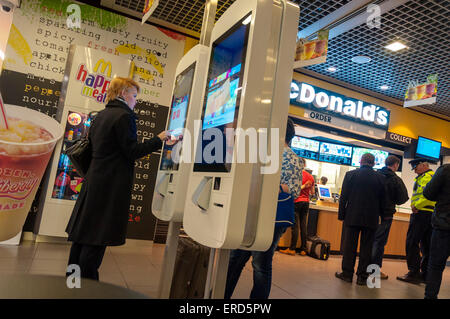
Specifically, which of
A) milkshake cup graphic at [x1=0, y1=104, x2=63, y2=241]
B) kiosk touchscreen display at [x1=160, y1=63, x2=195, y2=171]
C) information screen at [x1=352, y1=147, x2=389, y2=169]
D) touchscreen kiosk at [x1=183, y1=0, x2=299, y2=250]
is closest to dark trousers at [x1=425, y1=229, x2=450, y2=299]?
touchscreen kiosk at [x1=183, y1=0, x2=299, y2=250]

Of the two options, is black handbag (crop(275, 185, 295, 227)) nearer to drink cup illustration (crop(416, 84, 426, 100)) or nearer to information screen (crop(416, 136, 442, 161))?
drink cup illustration (crop(416, 84, 426, 100))

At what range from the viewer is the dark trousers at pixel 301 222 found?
235 inches

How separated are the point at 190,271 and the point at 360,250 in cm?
298

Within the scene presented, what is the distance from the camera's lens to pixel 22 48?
463 cm

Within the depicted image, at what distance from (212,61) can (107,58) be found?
128 inches

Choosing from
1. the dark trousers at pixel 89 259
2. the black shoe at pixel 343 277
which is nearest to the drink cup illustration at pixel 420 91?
the black shoe at pixel 343 277

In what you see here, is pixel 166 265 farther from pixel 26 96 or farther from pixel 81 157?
pixel 26 96

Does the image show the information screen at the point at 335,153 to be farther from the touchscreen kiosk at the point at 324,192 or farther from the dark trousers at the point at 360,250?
the dark trousers at the point at 360,250

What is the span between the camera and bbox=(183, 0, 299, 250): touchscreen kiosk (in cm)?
147

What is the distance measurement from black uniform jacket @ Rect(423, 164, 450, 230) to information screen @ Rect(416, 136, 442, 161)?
529 cm

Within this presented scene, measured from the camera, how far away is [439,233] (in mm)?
3318

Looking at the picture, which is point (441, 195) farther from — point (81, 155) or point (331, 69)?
point (331, 69)

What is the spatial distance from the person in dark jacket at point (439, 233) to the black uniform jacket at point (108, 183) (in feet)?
9.49
